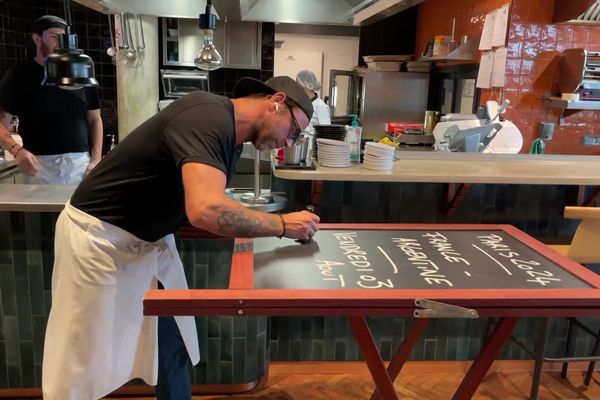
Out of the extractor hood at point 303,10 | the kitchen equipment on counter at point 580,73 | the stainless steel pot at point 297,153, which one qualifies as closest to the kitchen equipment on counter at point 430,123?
the kitchen equipment on counter at point 580,73

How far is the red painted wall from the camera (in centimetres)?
459

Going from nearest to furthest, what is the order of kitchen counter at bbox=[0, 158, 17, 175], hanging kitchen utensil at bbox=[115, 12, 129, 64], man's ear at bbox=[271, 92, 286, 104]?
man's ear at bbox=[271, 92, 286, 104] → kitchen counter at bbox=[0, 158, 17, 175] → hanging kitchen utensil at bbox=[115, 12, 129, 64]

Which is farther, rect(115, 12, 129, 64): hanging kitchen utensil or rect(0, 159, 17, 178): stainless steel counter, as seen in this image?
rect(115, 12, 129, 64): hanging kitchen utensil

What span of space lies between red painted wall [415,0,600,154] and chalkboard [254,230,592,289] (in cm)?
302

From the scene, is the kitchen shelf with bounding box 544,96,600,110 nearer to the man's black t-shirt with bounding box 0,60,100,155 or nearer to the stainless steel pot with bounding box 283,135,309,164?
the stainless steel pot with bounding box 283,135,309,164

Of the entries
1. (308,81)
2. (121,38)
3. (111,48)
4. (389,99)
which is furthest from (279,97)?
(389,99)

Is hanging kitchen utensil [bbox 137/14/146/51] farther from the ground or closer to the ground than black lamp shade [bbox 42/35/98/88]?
farther from the ground

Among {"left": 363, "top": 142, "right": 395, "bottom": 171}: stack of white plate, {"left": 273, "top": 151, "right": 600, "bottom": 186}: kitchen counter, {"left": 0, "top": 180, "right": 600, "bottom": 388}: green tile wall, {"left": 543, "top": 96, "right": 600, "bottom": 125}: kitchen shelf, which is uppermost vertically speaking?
{"left": 543, "top": 96, "right": 600, "bottom": 125}: kitchen shelf

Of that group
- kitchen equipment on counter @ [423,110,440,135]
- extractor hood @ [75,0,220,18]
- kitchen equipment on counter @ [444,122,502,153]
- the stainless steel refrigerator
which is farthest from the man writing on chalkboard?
the stainless steel refrigerator

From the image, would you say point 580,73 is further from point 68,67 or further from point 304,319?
point 68,67

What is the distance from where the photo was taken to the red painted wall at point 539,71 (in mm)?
4590

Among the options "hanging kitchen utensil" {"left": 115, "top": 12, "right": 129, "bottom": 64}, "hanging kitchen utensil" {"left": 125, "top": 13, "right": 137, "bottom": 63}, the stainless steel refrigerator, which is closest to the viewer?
"hanging kitchen utensil" {"left": 115, "top": 12, "right": 129, "bottom": 64}

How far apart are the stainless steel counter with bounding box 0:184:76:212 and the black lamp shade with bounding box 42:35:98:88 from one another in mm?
464

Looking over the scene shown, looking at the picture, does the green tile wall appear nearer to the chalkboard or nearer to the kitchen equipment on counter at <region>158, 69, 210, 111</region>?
the chalkboard
